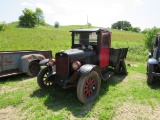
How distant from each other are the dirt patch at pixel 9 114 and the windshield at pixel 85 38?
3.31 meters

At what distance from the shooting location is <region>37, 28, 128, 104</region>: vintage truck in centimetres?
508

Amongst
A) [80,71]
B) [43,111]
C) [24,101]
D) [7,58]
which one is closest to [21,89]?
[24,101]

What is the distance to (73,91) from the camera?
5980mm

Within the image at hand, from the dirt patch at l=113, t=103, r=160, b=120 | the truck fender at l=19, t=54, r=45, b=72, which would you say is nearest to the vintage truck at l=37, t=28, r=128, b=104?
the dirt patch at l=113, t=103, r=160, b=120

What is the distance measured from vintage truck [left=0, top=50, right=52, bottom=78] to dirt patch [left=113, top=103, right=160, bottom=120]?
4405 mm

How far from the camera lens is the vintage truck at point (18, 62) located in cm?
688

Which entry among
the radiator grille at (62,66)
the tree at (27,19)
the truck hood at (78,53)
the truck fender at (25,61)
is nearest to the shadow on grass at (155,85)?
the truck hood at (78,53)

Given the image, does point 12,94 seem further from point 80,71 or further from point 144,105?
point 144,105

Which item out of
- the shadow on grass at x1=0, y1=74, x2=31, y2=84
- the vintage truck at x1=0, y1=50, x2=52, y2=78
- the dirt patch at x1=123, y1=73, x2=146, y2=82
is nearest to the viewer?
the vintage truck at x1=0, y1=50, x2=52, y2=78

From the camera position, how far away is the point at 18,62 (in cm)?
738

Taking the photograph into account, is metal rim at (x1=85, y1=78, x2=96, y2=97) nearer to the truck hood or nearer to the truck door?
the truck hood

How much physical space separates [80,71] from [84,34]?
2040mm

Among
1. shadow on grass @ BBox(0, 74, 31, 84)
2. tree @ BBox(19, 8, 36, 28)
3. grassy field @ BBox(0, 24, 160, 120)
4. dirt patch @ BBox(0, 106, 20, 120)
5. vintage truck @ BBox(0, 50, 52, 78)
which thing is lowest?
dirt patch @ BBox(0, 106, 20, 120)

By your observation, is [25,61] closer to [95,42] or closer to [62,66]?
[62,66]
